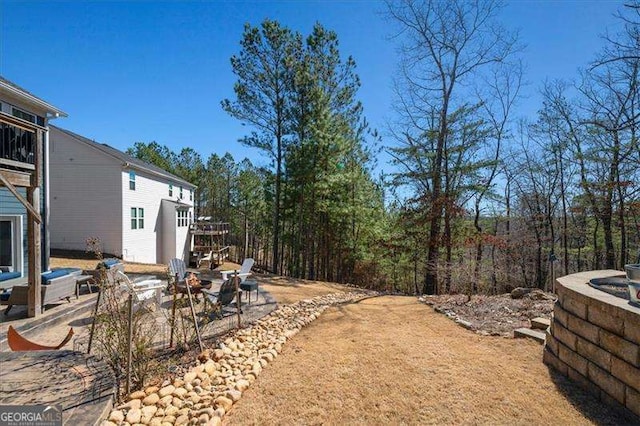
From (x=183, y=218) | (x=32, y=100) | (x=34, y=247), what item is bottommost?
(x=34, y=247)

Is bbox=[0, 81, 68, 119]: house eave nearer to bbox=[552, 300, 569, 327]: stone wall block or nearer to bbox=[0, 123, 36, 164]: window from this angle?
bbox=[0, 123, 36, 164]: window

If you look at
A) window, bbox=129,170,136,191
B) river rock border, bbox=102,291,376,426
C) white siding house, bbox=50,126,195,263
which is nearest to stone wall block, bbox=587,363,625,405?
river rock border, bbox=102,291,376,426

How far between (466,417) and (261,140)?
13.0 m

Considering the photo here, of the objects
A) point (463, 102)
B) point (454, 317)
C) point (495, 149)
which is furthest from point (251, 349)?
point (495, 149)

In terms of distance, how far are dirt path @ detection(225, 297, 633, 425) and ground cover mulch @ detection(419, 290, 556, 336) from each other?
59 cm

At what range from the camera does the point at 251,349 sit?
14.4ft

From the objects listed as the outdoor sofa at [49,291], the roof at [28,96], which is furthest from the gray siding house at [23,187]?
the outdoor sofa at [49,291]

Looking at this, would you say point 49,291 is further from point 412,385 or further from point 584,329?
point 584,329

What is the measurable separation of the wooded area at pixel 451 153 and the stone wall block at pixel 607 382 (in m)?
7.03

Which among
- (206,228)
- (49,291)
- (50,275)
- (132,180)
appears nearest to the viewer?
(49,291)

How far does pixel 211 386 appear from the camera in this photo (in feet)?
11.0
